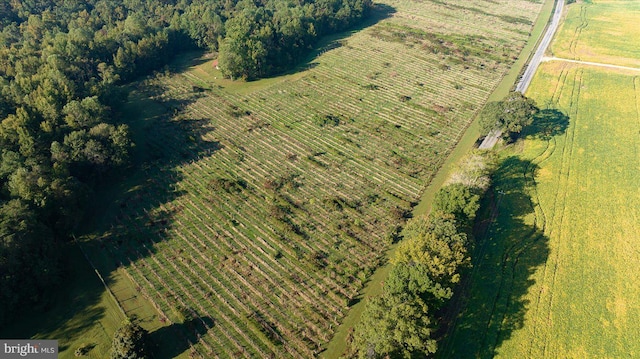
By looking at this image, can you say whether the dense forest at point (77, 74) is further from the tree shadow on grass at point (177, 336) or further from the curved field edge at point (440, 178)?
the curved field edge at point (440, 178)

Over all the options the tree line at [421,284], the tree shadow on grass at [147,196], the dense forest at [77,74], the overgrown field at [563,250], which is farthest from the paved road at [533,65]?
the dense forest at [77,74]

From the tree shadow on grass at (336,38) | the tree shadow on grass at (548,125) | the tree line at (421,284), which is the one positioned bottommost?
the tree line at (421,284)

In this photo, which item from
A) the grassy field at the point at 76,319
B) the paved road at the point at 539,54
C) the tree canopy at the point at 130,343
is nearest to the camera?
the tree canopy at the point at 130,343

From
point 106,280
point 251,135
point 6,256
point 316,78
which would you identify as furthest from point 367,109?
point 6,256

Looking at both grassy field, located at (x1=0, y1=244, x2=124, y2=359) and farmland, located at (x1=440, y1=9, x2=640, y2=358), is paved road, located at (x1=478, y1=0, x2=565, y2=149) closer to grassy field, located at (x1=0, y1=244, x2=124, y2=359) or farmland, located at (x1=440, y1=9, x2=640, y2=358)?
farmland, located at (x1=440, y1=9, x2=640, y2=358)

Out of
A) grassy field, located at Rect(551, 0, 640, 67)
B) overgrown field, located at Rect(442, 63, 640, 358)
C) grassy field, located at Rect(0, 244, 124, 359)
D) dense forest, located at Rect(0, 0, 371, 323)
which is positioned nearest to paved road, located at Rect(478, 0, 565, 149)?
grassy field, located at Rect(551, 0, 640, 67)
